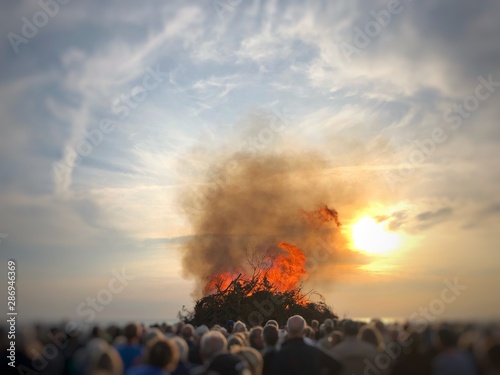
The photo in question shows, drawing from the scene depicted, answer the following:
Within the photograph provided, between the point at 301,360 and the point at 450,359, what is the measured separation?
2653mm

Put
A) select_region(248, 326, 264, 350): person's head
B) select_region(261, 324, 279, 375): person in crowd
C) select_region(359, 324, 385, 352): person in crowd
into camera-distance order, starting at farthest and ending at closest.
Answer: select_region(248, 326, 264, 350): person's head, select_region(261, 324, 279, 375): person in crowd, select_region(359, 324, 385, 352): person in crowd

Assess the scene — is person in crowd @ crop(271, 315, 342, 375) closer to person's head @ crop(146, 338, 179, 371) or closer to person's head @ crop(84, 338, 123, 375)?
person's head @ crop(146, 338, 179, 371)

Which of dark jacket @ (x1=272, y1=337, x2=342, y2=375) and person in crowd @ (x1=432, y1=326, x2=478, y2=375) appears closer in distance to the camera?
person in crowd @ (x1=432, y1=326, x2=478, y2=375)

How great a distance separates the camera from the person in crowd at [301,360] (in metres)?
9.93

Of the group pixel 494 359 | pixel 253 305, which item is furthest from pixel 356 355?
pixel 253 305

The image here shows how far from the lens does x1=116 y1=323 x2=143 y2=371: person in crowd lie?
34.0 ft

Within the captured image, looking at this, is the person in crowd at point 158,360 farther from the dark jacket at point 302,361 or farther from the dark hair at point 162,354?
the dark jacket at point 302,361

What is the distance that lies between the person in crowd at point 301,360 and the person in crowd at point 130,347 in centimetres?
261

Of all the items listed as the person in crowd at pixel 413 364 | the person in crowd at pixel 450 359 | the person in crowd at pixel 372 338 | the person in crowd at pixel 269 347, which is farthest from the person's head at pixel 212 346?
the person in crowd at pixel 450 359

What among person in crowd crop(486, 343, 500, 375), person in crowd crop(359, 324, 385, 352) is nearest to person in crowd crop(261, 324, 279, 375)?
person in crowd crop(359, 324, 385, 352)

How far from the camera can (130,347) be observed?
10602mm

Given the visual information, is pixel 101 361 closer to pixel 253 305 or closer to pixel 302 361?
pixel 302 361

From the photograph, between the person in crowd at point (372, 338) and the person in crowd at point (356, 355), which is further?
the person in crowd at point (372, 338)

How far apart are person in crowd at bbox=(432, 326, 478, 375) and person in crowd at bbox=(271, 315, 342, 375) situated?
1.73m
